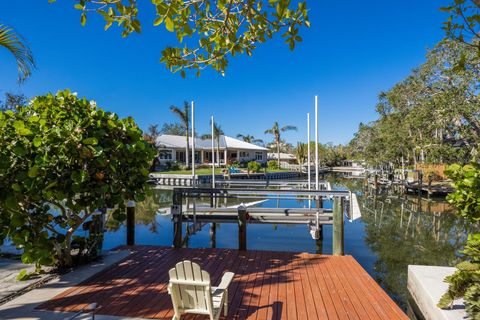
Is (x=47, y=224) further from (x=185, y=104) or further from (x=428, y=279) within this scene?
(x=185, y=104)

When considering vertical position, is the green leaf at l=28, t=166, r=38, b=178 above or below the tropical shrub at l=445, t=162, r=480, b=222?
above

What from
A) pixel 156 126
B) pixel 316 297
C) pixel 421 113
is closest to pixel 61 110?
pixel 316 297

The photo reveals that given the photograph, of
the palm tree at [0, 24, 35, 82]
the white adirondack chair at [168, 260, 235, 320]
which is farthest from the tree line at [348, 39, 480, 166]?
the palm tree at [0, 24, 35, 82]

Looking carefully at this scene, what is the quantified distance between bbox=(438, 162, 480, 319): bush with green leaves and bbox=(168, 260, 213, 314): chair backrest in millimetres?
2680

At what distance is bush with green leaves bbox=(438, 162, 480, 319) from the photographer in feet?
9.77

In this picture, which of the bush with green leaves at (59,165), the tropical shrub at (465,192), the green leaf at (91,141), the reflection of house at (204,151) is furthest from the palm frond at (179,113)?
the tropical shrub at (465,192)

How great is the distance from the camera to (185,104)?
37.9 m

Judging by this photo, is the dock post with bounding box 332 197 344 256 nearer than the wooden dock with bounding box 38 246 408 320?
No

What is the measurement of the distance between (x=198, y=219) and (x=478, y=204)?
218 inches

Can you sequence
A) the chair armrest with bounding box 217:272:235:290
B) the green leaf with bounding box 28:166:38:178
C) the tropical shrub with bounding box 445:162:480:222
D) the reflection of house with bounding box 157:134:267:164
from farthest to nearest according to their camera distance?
the reflection of house with bounding box 157:134:267:164, the green leaf with bounding box 28:166:38:178, the tropical shrub with bounding box 445:162:480:222, the chair armrest with bounding box 217:272:235:290

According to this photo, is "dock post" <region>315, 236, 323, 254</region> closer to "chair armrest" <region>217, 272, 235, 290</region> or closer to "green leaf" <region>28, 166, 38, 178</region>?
"chair armrest" <region>217, 272, 235, 290</region>

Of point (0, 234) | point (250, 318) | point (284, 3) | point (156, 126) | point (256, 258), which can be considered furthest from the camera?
point (156, 126)

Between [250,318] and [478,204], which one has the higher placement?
[478,204]

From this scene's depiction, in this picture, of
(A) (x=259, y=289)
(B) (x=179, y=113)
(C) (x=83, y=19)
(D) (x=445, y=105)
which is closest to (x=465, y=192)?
(A) (x=259, y=289)
